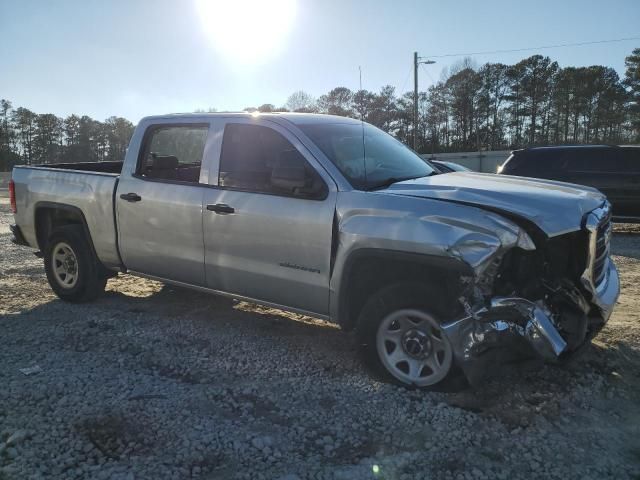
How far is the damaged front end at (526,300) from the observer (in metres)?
3.33

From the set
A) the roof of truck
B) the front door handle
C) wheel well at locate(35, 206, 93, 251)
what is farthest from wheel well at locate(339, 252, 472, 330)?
wheel well at locate(35, 206, 93, 251)

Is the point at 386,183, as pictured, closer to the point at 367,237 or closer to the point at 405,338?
the point at 367,237

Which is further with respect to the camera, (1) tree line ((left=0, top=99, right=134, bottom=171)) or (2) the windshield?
(1) tree line ((left=0, top=99, right=134, bottom=171))

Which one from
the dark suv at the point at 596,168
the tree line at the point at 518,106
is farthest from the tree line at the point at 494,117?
the dark suv at the point at 596,168

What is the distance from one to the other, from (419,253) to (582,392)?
1.54 m

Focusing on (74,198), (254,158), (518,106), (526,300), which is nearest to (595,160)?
(254,158)

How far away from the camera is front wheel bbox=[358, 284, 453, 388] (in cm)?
369

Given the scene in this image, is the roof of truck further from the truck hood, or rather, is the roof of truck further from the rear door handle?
the truck hood

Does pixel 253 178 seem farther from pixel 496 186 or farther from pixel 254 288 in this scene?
pixel 496 186

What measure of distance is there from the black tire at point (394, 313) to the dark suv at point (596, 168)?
843 centimetres

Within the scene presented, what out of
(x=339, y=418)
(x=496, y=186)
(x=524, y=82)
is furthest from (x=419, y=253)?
(x=524, y=82)

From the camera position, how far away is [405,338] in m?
3.83

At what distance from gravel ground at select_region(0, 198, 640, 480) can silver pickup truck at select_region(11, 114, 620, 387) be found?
1.25 ft

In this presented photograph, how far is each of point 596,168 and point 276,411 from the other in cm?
994
